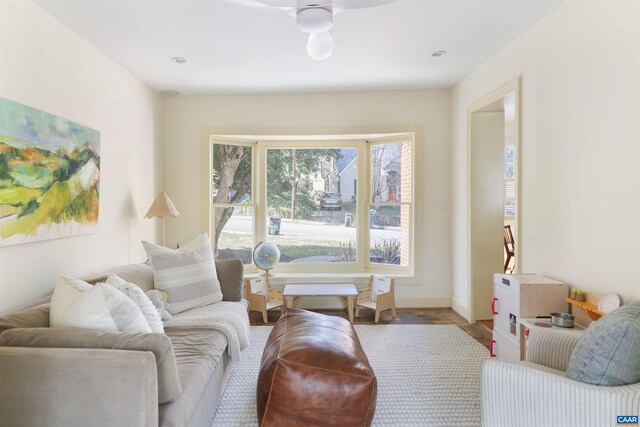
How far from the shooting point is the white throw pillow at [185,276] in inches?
99.8

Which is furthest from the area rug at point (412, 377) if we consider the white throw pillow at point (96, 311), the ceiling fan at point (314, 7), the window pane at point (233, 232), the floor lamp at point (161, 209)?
the ceiling fan at point (314, 7)

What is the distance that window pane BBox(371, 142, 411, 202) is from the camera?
414cm

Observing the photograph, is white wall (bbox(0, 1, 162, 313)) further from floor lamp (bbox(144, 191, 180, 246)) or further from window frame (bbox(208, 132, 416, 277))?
window frame (bbox(208, 132, 416, 277))

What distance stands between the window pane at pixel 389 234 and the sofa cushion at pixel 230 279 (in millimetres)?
1923

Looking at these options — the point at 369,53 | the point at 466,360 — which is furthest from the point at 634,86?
the point at 466,360

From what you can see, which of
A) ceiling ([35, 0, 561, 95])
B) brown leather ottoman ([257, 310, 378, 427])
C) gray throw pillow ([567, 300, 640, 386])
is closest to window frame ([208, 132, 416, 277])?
ceiling ([35, 0, 561, 95])

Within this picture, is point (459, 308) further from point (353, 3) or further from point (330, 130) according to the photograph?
point (353, 3)

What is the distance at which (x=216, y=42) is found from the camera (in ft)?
8.84

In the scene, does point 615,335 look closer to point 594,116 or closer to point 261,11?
point 594,116

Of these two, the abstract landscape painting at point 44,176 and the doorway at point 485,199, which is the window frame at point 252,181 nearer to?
the abstract landscape painting at point 44,176

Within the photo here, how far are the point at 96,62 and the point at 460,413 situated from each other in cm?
362

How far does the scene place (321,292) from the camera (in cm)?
357

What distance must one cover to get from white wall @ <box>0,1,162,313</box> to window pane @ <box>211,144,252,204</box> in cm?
65

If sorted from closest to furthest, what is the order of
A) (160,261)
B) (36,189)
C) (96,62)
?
(36,189)
(160,261)
(96,62)
